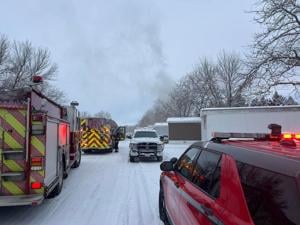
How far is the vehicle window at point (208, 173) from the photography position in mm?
3990

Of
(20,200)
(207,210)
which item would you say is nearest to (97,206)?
(20,200)

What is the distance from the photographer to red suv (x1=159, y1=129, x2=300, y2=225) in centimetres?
279

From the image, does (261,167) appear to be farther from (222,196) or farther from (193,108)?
(193,108)

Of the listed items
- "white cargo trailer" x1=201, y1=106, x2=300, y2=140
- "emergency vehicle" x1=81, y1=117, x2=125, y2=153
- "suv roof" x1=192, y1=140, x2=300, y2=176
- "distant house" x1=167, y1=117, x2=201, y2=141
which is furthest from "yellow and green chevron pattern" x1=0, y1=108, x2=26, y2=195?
"distant house" x1=167, y1=117, x2=201, y2=141

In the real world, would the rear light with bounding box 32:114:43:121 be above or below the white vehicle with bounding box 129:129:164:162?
above

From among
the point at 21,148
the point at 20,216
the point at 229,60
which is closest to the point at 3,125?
the point at 21,148

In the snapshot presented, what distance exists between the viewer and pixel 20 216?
8.30 metres

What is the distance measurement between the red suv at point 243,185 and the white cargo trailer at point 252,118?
60.9 ft

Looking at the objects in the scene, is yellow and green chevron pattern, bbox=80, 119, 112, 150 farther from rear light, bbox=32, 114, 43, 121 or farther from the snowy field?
rear light, bbox=32, 114, 43, 121

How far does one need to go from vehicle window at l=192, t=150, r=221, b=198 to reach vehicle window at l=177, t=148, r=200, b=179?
29cm

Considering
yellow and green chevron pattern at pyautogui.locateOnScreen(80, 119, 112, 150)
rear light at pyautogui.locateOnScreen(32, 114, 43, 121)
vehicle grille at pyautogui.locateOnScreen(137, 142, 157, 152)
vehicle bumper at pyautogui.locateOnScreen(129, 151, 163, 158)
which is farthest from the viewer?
yellow and green chevron pattern at pyautogui.locateOnScreen(80, 119, 112, 150)

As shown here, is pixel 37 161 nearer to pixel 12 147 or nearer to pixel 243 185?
pixel 12 147

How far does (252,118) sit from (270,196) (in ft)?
69.4

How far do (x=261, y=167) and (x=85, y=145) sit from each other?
82.1 feet
